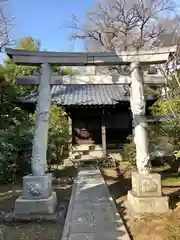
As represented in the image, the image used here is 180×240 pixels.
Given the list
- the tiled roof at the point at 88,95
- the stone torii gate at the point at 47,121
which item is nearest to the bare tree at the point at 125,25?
the tiled roof at the point at 88,95

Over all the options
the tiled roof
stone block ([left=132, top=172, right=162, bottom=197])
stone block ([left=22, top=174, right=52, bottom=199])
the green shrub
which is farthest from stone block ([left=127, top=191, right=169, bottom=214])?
the tiled roof

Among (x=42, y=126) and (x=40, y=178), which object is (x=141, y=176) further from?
(x=42, y=126)

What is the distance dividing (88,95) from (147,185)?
34.8 ft

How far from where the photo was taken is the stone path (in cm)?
389

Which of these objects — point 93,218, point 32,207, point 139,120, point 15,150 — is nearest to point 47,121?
point 32,207

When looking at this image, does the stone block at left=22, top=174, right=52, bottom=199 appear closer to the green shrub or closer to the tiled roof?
the green shrub

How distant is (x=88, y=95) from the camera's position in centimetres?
1532

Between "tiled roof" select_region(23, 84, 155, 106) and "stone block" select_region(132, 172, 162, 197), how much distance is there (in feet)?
28.1

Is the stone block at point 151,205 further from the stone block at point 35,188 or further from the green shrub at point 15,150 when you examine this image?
the green shrub at point 15,150

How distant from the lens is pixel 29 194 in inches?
207

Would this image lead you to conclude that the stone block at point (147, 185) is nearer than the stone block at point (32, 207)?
No

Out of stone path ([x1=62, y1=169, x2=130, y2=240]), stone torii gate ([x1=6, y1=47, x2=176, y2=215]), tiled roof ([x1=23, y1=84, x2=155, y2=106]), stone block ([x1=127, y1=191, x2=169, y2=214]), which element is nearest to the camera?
stone path ([x1=62, y1=169, x2=130, y2=240])

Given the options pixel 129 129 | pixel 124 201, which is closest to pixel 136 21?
pixel 129 129

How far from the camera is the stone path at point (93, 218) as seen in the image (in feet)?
12.8
